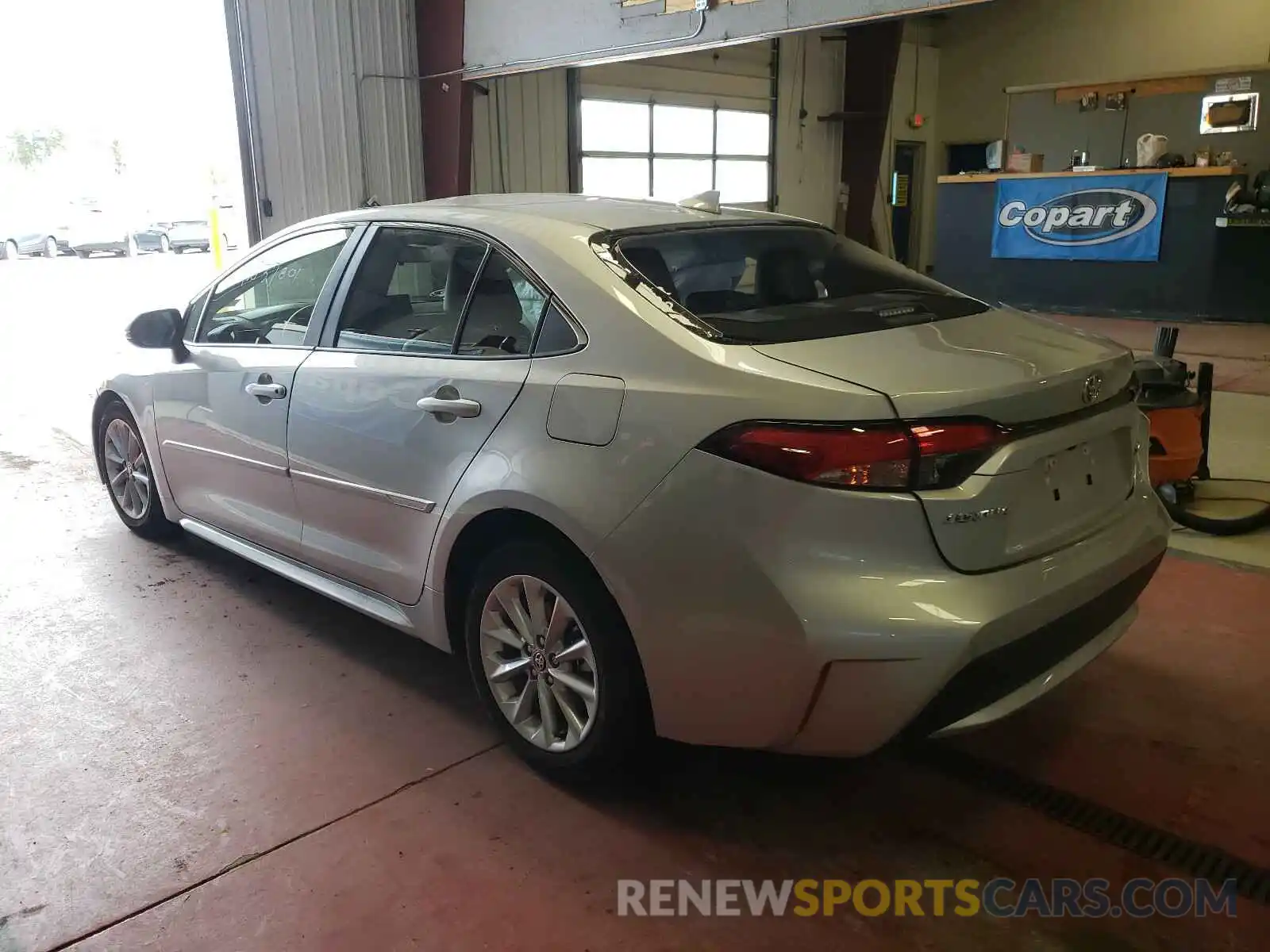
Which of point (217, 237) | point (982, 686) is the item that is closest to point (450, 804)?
point (982, 686)

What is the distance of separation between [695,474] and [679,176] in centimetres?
1341

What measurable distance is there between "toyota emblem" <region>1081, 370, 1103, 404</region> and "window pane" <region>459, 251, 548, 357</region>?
4.00ft

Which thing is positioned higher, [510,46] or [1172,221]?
[510,46]

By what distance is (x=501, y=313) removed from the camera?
2.47 metres

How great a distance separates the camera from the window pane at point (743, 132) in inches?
587

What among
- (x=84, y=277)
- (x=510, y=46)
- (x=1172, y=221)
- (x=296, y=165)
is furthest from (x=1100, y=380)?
(x=84, y=277)

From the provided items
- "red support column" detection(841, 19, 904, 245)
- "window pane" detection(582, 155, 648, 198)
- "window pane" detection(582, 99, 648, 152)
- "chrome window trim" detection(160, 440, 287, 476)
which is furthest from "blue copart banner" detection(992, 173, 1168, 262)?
"chrome window trim" detection(160, 440, 287, 476)

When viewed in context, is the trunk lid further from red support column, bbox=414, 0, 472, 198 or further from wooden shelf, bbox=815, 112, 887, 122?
wooden shelf, bbox=815, 112, 887, 122

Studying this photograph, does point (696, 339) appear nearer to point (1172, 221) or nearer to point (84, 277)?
point (1172, 221)

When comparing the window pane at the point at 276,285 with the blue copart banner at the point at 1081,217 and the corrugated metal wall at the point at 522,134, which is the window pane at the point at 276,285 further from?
the blue copart banner at the point at 1081,217

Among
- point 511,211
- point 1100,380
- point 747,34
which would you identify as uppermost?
point 747,34

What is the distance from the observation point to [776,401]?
6.14 ft

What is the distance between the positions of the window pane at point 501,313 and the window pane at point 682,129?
12.1m

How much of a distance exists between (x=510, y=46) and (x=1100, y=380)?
23.1ft
